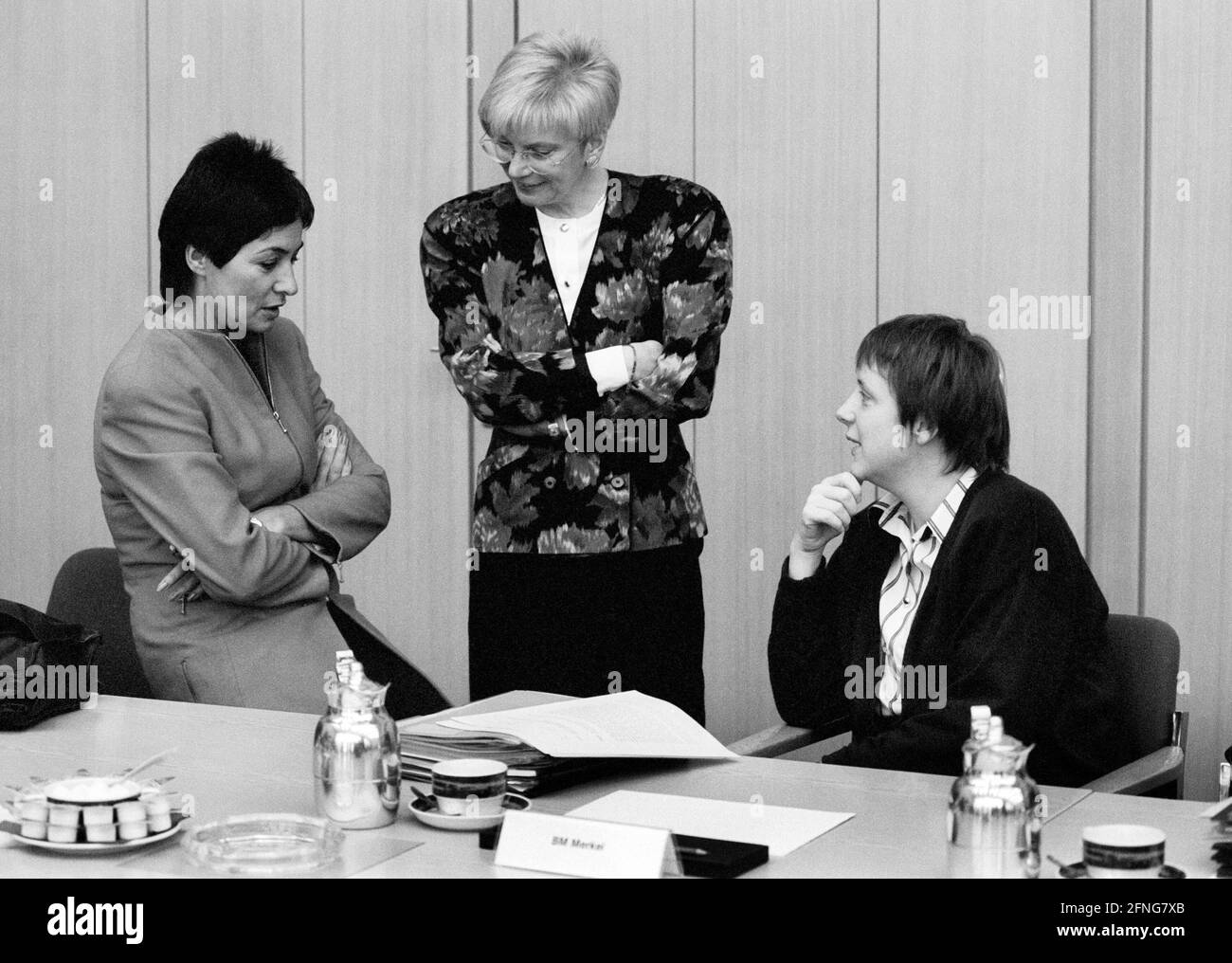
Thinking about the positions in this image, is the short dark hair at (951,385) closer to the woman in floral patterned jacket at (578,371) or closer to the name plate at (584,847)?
the woman in floral patterned jacket at (578,371)

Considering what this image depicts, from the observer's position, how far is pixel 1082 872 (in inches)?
51.1

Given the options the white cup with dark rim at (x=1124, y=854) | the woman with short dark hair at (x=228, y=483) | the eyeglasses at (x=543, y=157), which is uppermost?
the eyeglasses at (x=543, y=157)

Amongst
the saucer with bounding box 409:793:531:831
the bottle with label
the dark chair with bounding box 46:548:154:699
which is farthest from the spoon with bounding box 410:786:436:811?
the dark chair with bounding box 46:548:154:699

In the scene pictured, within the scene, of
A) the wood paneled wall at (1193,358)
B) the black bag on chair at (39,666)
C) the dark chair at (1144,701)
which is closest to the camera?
the black bag on chair at (39,666)

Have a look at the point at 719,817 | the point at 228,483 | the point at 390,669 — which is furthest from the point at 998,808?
the point at 228,483

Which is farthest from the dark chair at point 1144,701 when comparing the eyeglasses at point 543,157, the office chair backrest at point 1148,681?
the eyeglasses at point 543,157

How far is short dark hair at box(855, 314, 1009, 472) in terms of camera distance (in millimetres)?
2223

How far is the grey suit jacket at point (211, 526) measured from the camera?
2.31 m

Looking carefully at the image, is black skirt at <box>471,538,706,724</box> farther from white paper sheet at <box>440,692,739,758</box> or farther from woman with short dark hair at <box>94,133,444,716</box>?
white paper sheet at <box>440,692,739,758</box>

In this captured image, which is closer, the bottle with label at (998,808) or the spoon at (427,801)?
the bottle with label at (998,808)

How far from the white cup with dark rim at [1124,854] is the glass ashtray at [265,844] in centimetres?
68

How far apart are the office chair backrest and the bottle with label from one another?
0.97m

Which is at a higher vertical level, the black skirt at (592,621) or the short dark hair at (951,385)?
the short dark hair at (951,385)

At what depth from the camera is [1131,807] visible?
5.21 feet
